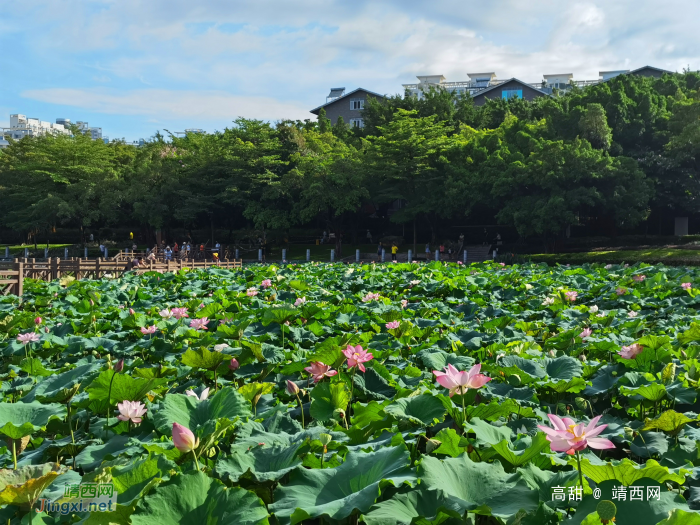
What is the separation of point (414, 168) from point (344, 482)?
103 ft

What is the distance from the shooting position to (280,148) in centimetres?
3716

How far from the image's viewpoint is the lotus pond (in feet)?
4.34

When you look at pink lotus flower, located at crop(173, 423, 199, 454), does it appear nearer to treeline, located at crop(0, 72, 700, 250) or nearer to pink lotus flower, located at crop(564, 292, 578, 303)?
pink lotus flower, located at crop(564, 292, 578, 303)

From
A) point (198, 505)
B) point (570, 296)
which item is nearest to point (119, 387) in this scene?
point (198, 505)

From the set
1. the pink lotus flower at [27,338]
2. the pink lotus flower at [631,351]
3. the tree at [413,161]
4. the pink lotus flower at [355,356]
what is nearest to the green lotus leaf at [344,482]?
the pink lotus flower at [355,356]

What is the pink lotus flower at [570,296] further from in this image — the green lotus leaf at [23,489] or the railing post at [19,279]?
the railing post at [19,279]

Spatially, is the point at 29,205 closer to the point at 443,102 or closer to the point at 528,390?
the point at 443,102

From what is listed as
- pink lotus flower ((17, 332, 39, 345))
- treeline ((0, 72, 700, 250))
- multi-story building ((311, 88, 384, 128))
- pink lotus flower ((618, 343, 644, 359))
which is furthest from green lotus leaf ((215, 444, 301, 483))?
multi-story building ((311, 88, 384, 128))

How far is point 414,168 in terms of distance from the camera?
105 ft

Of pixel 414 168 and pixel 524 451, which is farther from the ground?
pixel 414 168

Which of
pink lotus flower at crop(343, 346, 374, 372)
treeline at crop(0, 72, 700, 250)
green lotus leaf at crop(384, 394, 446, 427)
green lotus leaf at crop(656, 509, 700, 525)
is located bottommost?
green lotus leaf at crop(384, 394, 446, 427)

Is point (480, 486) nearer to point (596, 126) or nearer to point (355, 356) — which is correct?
point (355, 356)

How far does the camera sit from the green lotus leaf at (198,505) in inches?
47.9

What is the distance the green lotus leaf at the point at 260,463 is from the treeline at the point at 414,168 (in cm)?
2678
